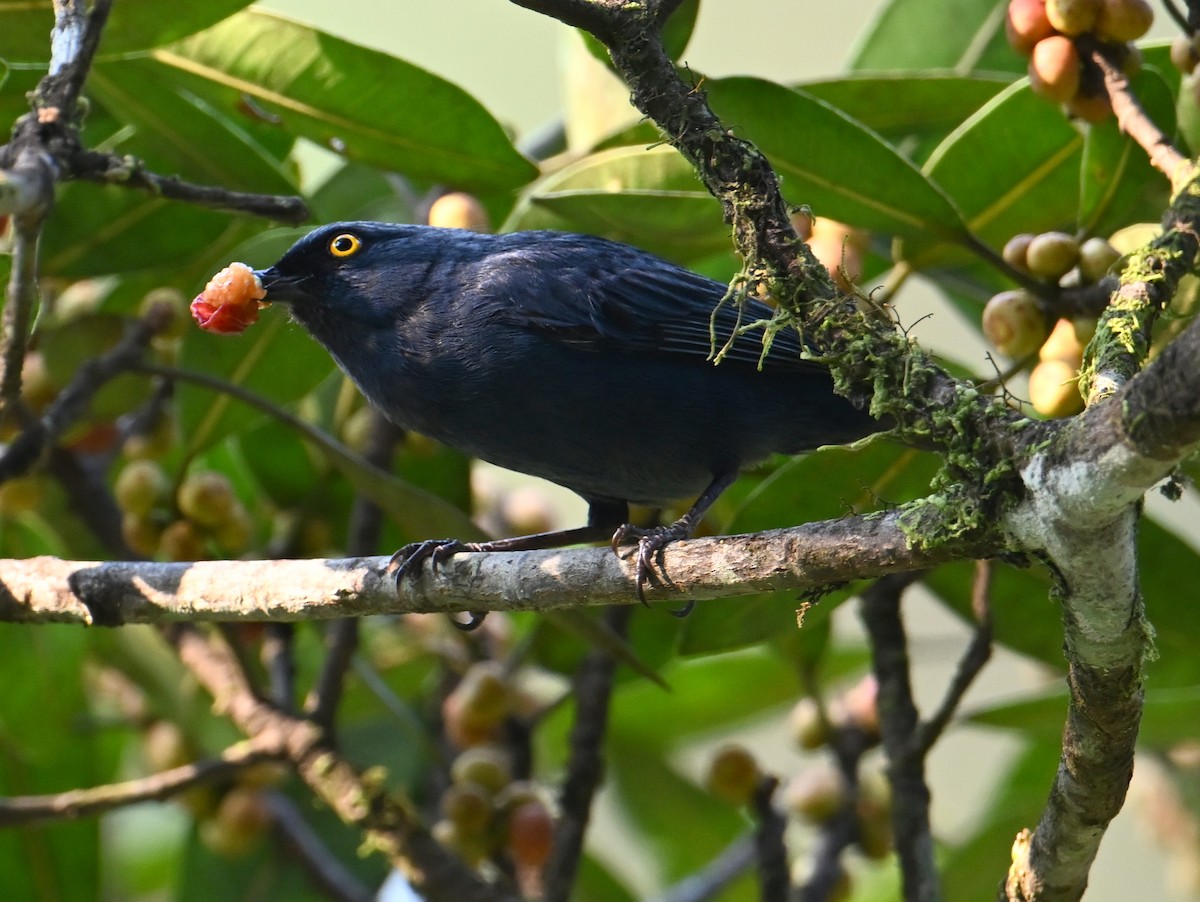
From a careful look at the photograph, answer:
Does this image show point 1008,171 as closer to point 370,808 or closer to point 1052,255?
point 1052,255

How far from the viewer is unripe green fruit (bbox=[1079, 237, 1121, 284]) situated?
132 inches

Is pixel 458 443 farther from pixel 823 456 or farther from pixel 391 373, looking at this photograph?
pixel 823 456

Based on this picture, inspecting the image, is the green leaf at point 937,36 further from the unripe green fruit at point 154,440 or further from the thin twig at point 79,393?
the unripe green fruit at point 154,440

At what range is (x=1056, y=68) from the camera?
3.38 metres

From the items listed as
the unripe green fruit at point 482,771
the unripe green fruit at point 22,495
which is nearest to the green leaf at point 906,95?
the unripe green fruit at point 482,771

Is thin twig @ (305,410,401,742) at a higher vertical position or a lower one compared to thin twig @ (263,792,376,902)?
higher

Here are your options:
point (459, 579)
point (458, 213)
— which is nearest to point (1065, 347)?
point (459, 579)

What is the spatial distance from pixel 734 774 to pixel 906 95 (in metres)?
2.19

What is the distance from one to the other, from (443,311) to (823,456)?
115 centimetres

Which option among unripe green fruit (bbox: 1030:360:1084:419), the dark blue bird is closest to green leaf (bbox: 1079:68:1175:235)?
unripe green fruit (bbox: 1030:360:1084:419)

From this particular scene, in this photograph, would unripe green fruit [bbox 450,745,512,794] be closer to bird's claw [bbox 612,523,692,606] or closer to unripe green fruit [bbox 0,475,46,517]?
bird's claw [bbox 612,523,692,606]

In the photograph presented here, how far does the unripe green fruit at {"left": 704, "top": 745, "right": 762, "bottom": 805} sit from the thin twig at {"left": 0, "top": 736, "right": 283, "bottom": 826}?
55.6 inches

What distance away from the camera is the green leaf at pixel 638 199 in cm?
366

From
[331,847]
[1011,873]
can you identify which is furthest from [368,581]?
[331,847]
